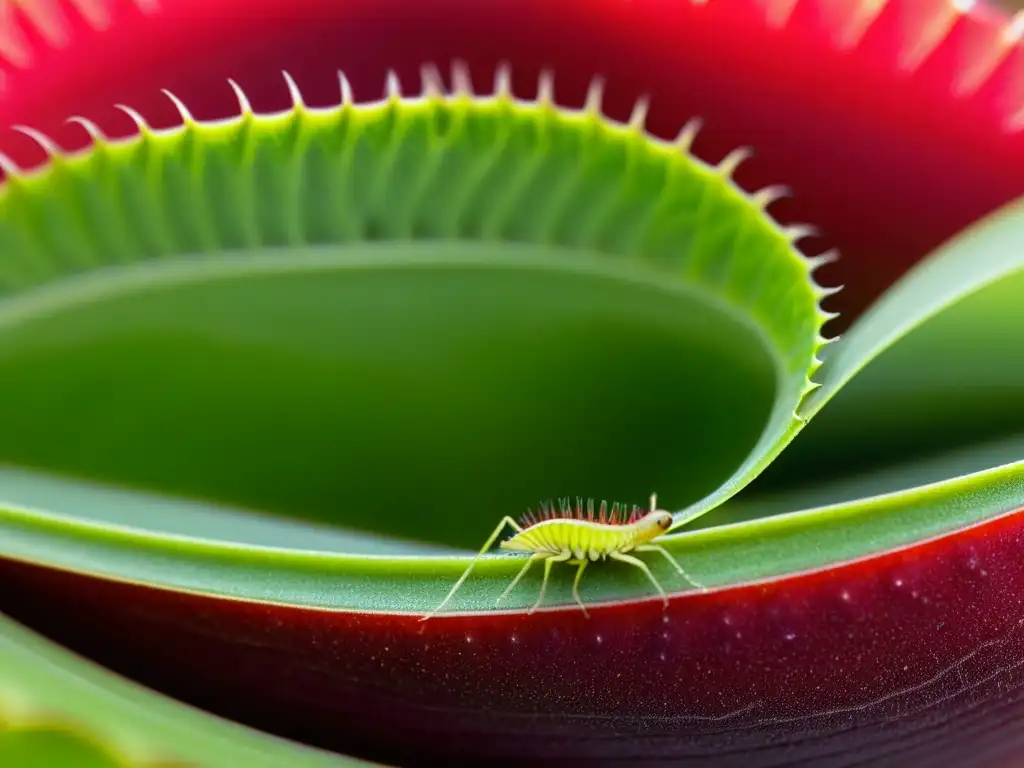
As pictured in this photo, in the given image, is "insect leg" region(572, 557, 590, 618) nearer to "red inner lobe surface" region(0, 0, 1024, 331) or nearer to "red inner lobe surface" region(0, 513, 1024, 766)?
"red inner lobe surface" region(0, 513, 1024, 766)

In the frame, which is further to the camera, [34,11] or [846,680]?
[34,11]

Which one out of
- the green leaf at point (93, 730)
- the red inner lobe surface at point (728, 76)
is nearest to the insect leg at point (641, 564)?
the green leaf at point (93, 730)

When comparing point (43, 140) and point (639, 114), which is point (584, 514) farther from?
point (43, 140)

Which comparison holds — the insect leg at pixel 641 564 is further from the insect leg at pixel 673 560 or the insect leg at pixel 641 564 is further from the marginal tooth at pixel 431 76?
the marginal tooth at pixel 431 76

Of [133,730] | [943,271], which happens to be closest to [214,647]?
[133,730]

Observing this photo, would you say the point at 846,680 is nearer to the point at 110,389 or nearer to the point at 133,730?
the point at 133,730

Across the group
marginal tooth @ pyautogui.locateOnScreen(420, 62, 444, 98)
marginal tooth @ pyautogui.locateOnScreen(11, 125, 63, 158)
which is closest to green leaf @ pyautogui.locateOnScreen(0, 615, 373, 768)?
marginal tooth @ pyautogui.locateOnScreen(11, 125, 63, 158)
